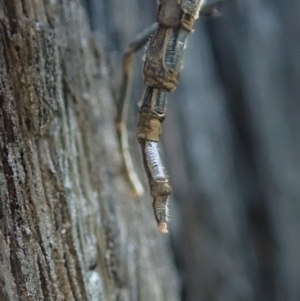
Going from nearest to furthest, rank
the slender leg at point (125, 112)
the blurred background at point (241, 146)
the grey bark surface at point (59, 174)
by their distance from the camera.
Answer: the grey bark surface at point (59, 174) < the slender leg at point (125, 112) < the blurred background at point (241, 146)

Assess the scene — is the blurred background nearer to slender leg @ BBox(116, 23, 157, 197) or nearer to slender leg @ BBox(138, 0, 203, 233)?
slender leg @ BBox(116, 23, 157, 197)

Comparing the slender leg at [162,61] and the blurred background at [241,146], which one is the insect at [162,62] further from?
the blurred background at [241,146]

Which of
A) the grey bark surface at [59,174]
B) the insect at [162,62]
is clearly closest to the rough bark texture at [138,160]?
the grey bark surface at [59,174]

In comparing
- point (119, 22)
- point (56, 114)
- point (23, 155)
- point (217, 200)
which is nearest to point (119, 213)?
point (56, 114)

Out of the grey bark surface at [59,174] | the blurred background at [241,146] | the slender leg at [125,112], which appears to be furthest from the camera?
the blurred background at [241,146]

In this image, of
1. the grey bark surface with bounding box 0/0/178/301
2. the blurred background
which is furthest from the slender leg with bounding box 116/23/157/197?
the blurred background

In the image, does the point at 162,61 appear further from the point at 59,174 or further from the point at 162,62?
the point at 59,174

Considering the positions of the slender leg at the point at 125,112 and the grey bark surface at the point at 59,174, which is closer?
the grey bark surface at the point at 59,174
